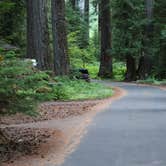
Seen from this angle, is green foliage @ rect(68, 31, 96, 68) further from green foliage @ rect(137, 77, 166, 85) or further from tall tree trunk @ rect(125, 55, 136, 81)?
green foliage @ rect(137, 77, 166, 85)

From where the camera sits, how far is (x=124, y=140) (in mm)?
10781

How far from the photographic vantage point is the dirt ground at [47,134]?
30.9ft

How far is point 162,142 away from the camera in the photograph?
10438mm

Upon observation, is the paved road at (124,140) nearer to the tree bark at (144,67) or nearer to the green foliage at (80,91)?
the green foliage at (80,91)

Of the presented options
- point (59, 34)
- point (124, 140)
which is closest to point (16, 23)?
point (59, 34)

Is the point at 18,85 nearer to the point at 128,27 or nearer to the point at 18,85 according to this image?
the point at 18,85

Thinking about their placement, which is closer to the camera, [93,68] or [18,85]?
[18,85]

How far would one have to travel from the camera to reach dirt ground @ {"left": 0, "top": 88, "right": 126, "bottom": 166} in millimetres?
9423

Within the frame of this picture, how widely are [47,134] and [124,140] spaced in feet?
7.46

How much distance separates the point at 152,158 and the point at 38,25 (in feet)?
62.2

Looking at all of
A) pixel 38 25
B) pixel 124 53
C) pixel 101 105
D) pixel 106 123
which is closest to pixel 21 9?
pixel 124 53

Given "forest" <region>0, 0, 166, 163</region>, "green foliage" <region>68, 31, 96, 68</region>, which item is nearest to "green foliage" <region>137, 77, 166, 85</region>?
"forest" <region>0, 0, 166, 163</region>

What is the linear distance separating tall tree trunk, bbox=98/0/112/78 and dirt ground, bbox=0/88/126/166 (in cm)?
2427

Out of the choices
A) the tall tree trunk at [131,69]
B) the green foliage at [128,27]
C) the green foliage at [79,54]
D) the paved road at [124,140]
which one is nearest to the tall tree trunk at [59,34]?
the green foliage at [128,27]
